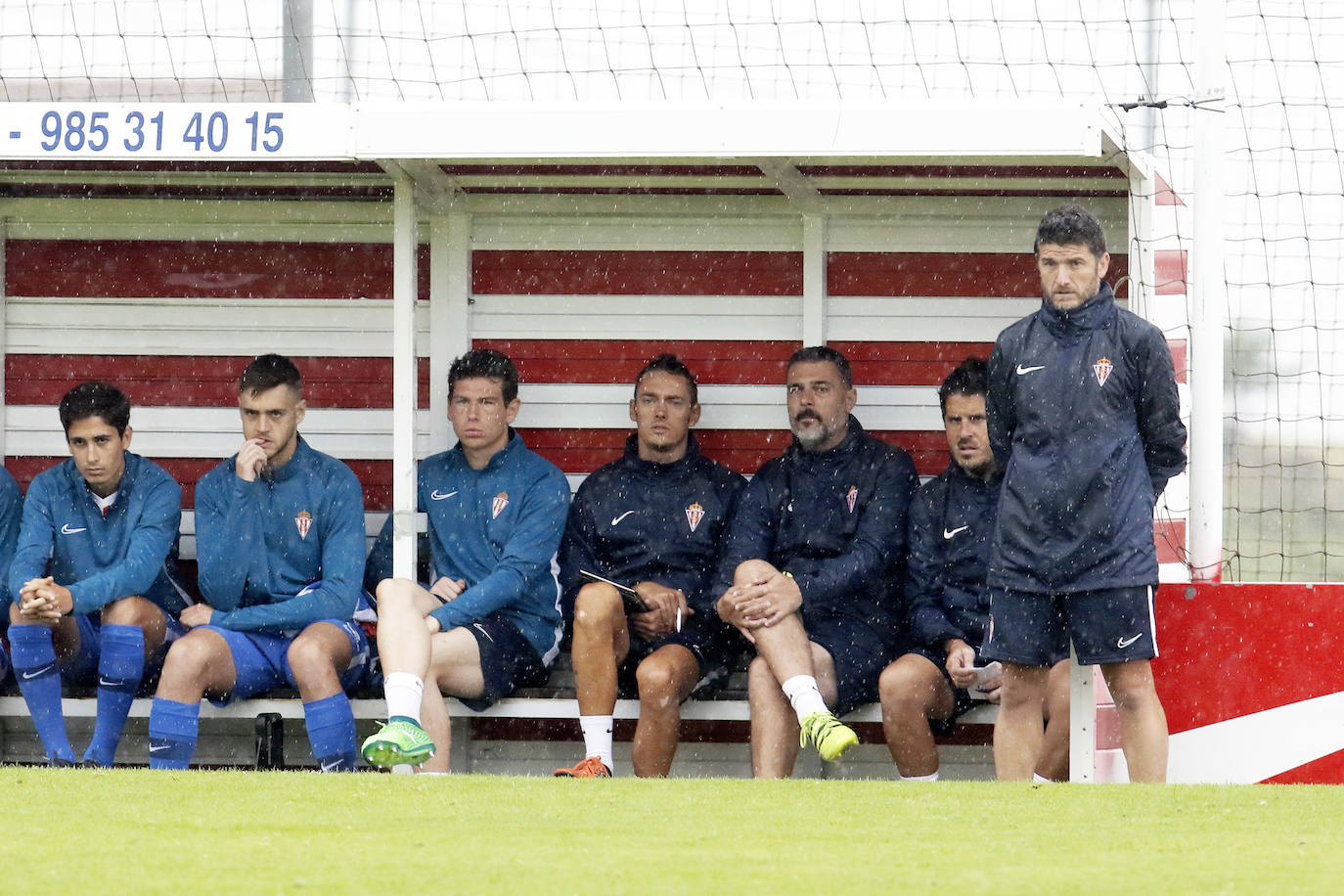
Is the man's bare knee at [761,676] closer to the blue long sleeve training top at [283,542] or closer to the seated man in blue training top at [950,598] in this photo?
the seated man in blue training top at [950,598]

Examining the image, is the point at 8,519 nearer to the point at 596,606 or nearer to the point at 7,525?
the point at 7,525

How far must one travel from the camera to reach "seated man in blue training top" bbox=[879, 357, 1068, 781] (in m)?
5.30

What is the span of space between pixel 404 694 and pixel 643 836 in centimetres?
167

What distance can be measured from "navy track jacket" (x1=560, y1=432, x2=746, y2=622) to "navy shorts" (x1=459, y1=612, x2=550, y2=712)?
0.89 ft

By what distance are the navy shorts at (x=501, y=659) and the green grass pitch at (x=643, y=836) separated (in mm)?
1100

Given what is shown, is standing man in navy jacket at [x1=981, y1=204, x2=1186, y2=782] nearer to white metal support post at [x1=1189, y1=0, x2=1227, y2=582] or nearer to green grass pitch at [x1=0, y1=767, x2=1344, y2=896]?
green grass pitch at [x1=0, y1=767, x2=1344, y2=896]

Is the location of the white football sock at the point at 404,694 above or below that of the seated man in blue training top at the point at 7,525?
below

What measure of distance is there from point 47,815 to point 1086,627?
Result: 2624mm

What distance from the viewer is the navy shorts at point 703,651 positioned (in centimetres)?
569

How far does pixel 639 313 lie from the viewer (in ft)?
21.7

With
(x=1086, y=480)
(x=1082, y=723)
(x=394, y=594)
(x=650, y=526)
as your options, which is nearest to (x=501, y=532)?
(x=650, y=526)

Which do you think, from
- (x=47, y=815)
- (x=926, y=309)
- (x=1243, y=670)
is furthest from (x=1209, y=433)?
(x=47, y=815)

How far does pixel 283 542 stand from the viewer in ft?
19.5

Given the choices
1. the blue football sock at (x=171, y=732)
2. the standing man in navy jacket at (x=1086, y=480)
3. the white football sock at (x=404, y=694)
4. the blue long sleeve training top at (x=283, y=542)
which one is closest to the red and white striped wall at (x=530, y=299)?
the blue long sleeve training top at (x=283, y=542)
